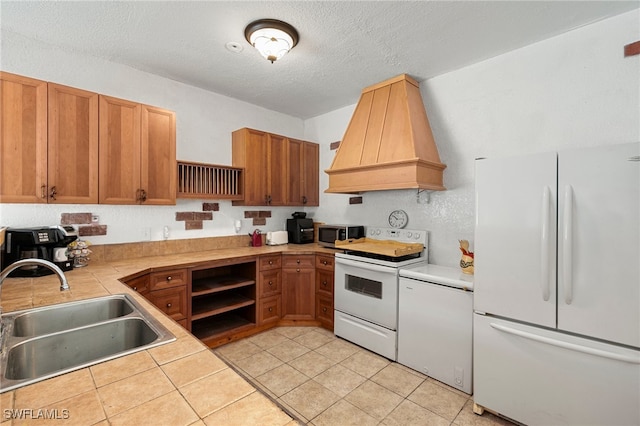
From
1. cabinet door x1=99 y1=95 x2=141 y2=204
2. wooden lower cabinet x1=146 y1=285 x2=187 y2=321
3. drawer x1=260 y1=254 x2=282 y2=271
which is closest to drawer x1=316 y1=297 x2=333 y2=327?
drawer x1=260 y1=254 x2=282 y2=271

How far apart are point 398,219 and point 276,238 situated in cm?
157

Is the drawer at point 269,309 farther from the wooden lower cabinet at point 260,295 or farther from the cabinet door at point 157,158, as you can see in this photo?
the cabinet door at point 157,158

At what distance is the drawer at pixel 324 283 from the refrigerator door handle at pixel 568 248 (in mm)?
2064

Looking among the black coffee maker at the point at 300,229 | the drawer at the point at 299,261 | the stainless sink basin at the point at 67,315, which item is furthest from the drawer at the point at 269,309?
the stainless sink basin at the point at 67,315

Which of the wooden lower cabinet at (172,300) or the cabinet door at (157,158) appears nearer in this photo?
the wooden lower cabinet at (172,300)

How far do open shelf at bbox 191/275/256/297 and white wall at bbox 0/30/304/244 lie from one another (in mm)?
537

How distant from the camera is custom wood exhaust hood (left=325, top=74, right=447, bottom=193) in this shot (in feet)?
→ 8.50

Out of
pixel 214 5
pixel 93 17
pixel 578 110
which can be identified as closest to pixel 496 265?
pixel 578 110

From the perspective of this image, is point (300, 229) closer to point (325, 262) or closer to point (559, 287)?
point (325, 262)

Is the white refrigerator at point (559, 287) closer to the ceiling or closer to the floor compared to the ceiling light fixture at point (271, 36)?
closer to the floor

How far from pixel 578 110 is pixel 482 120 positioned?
0.66m

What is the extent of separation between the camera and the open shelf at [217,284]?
2834 mm

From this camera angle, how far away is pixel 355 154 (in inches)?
119

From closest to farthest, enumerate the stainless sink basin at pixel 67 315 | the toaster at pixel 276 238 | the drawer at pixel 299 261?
the stainless sink basin at pixel 67 315 → the drawer at pixel 299 261 → the toaster at pixel 276 238
